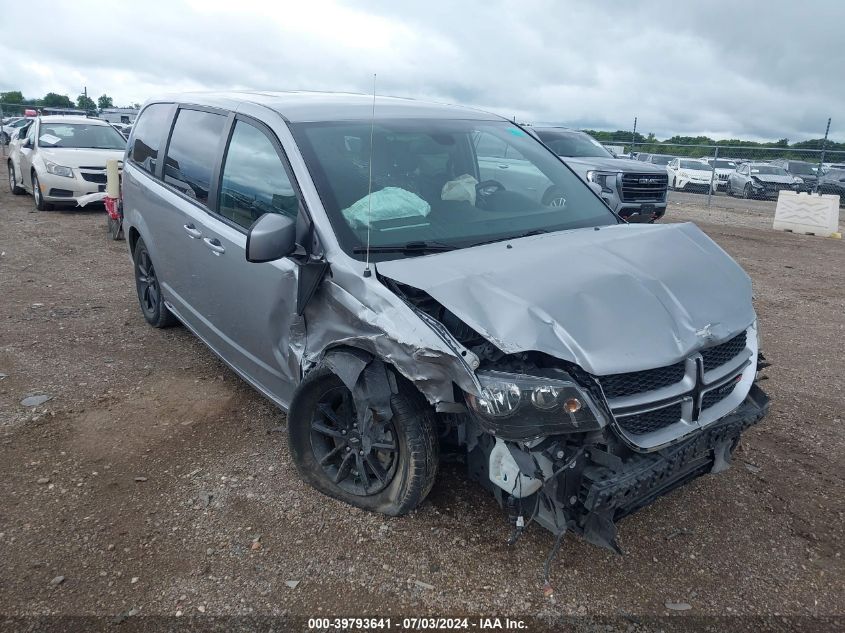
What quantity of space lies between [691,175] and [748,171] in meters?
1.85

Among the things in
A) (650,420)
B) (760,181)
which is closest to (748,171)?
(760,181)

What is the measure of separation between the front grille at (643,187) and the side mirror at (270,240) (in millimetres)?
9240

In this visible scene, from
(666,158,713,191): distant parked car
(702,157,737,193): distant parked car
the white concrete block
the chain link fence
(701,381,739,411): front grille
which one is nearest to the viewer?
(701,381,739,411): front grille

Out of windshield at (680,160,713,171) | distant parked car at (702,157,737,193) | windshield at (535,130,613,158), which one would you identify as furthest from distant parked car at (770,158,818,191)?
windshield at (535,130,613,158)

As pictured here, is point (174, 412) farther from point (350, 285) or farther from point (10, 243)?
point (10, 243)

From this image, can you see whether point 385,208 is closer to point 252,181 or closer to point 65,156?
point 252,181

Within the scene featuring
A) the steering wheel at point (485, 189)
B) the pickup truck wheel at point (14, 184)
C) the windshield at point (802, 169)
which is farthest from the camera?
the windshield at point (802, 169)

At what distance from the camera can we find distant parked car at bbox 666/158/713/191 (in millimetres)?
22781

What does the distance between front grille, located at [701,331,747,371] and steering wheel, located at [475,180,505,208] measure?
1378 millimetres

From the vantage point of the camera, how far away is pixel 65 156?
11477 millimetres

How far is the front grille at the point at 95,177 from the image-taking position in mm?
11523

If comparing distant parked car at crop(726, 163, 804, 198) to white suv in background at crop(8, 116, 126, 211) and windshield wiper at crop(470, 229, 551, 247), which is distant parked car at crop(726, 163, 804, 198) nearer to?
white suv in background at crop(8, 116, 126, 211)

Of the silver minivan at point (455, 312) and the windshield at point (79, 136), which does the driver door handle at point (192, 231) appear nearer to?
the silver minivan at point (455, 312)

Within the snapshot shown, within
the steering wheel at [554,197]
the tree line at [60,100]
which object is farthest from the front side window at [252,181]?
the tree line at [60,100]
